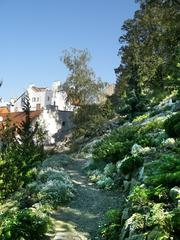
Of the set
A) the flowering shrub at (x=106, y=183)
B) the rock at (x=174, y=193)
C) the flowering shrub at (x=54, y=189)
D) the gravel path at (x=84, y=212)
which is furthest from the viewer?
the flowering shrub at (x=106, y=183)

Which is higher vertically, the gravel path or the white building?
the white building

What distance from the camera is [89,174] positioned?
21.8m

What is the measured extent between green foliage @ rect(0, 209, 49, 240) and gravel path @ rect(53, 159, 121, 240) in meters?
0.45

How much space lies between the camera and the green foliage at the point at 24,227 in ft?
35.4

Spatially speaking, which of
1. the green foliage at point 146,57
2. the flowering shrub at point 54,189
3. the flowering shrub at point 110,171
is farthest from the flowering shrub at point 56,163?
the green foliage at point 146,57

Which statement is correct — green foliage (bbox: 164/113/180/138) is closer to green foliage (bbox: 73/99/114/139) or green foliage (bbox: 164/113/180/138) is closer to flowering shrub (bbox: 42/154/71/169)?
flowering shrub (bbox: 42/154/71/169)

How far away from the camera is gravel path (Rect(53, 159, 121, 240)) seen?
12083 millimetres

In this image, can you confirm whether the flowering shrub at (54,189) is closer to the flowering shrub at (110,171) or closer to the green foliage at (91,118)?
the flowering shrub at (110,171)

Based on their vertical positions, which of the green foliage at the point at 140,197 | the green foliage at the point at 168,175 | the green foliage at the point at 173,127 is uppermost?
the green foliage at the point at 173,127

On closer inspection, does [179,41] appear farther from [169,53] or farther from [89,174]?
[89,174]

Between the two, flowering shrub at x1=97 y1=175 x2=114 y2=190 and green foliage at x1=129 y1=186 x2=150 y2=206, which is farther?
flowering shrub at x1=97 y1=175 x2=114 y2=190

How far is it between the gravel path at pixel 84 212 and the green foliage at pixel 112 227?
381 mm

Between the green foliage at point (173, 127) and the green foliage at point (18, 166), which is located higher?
the green foliage at point (173, 127)

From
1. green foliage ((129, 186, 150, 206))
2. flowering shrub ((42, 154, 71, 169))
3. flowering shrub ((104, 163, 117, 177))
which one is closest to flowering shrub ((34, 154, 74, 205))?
flowering shrub ((104, 163, 117, 177))
